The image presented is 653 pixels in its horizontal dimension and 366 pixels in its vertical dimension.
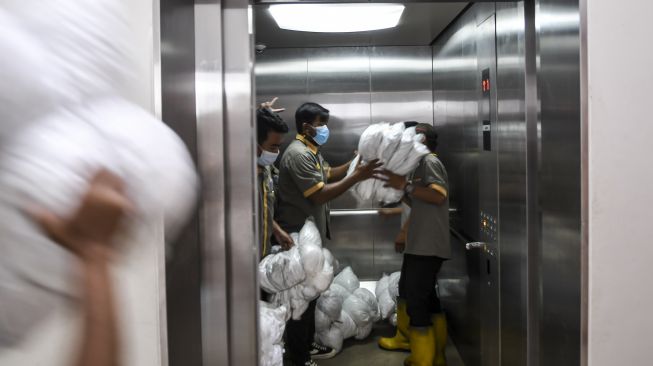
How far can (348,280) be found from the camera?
4.42 meters

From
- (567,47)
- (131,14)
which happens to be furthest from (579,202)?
(131,14)

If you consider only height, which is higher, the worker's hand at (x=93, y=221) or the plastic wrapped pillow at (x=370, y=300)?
the worker's hand at (x=93, y=221)

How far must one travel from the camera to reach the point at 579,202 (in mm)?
1599

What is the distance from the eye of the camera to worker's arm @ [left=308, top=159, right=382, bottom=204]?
3236 mm

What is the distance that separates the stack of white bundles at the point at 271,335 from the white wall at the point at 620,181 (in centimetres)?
126

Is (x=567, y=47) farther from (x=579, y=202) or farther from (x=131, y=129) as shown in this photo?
(x=131, y=129)

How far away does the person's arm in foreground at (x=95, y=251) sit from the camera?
610 millimetres

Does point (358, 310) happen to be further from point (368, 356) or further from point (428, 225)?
point (428, 225)

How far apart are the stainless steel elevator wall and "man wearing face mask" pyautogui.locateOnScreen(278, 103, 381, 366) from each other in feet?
3.19

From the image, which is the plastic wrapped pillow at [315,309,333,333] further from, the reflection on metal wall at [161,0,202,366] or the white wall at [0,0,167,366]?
the white wall at [0,0,167,366]

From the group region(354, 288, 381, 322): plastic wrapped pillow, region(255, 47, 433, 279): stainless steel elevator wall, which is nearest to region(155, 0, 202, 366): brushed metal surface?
region(354, 288, 381, 322): plastic wrapped pillow

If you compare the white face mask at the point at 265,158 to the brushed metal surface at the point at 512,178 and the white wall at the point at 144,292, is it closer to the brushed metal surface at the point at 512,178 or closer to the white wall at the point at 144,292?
the brushed metal surface at the point at 512,178

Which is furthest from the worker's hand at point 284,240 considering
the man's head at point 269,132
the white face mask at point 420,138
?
the white face mask at point 420,138

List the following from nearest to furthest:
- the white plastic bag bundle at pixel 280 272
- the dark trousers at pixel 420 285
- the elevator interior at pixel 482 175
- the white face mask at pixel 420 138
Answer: the elevator interior at pixel 482 175 < the white plastic bag bundle at pixel 280 272 < the white face mask at pixel 420 138 < the dark trousers at pixel 420 285
